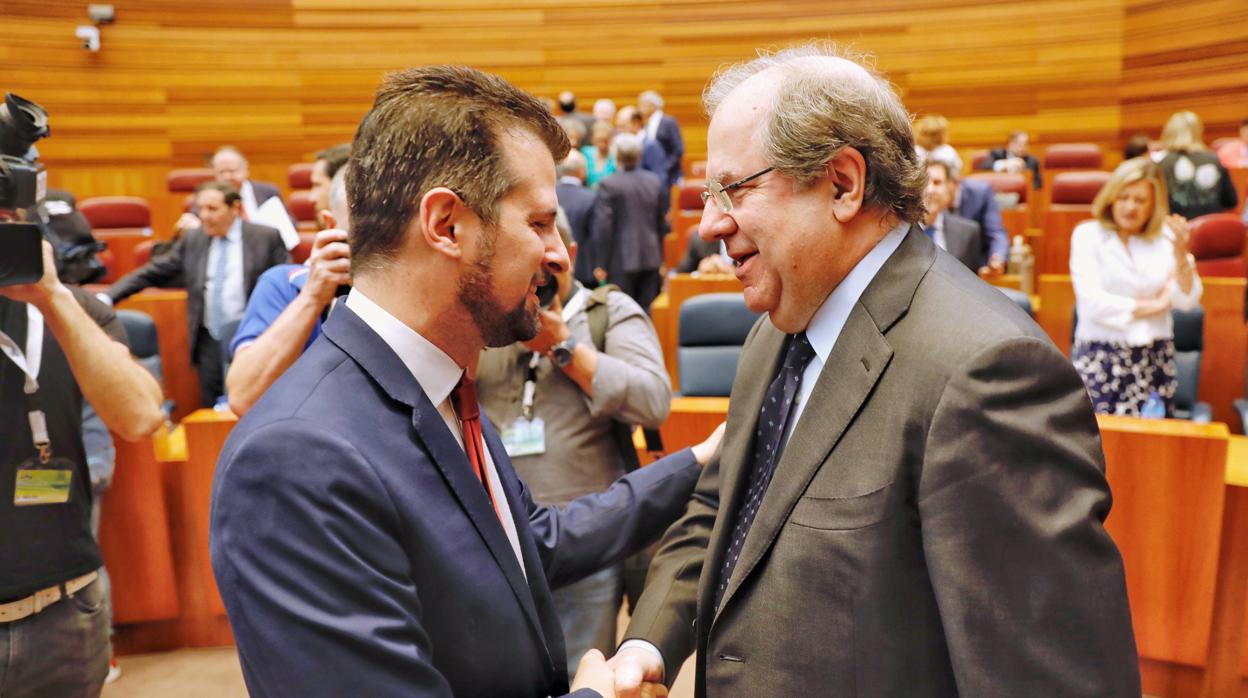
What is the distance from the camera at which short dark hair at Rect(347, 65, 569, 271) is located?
1.00 meters

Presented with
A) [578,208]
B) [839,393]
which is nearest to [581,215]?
[578,208]

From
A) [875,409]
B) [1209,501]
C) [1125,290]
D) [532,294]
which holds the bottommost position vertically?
[1209,501]

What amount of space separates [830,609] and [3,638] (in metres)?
1.34

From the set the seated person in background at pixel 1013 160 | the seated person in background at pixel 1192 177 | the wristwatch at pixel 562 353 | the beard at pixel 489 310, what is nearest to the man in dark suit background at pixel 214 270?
the wristwatch at pixel 562 353

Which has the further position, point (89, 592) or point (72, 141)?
point (72, 141)

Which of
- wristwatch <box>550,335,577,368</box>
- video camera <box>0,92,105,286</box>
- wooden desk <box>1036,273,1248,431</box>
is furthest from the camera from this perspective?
wooden desk <box>1036,273,1248,431</box>

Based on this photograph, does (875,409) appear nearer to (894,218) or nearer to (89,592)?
(894,218)

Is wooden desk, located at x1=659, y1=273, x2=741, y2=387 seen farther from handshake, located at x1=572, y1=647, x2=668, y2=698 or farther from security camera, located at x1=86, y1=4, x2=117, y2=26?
security camera, located at x1=86, y1=4, x2=117, y2=26

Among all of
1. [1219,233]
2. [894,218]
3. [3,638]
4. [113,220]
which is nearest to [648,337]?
[894,218]

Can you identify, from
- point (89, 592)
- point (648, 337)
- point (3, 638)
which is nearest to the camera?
point (3, 638)

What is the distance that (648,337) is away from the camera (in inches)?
86.6

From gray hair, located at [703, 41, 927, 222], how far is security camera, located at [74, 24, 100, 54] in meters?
10.3

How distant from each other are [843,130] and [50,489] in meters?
1.41

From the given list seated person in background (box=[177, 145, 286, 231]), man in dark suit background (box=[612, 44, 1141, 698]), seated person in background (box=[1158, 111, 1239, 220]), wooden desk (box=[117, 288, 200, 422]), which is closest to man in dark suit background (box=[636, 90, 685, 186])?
seated person in background (box=[177, 145, 286, 231])
